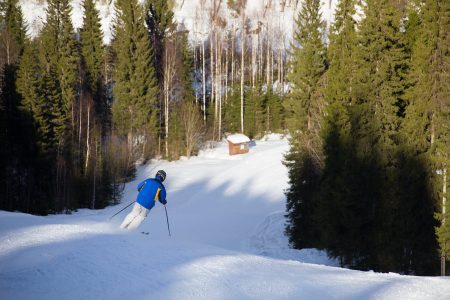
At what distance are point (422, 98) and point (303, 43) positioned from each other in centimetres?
836

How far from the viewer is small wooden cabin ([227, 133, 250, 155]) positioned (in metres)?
39.0

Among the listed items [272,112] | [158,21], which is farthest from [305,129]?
[158,21]

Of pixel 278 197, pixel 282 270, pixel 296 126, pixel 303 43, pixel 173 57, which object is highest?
pixel 173 57

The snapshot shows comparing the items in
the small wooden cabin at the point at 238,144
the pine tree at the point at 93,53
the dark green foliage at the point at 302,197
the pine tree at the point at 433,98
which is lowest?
the dark green foliage at the point at 302,197

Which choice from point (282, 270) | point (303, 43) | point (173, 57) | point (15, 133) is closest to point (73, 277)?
point (282, 270)

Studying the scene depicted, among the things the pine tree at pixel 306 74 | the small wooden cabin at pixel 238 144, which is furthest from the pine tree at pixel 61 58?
the pine tree at pixel 306 74

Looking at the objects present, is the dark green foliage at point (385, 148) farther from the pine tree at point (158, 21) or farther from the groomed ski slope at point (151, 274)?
the pine tree at point (158, 21)

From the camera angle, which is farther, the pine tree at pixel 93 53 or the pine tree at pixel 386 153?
the pine tree at pixel 93 53

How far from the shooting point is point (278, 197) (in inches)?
1105

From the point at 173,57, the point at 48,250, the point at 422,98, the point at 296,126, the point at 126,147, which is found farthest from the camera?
the point at 173,57

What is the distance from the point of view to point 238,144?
39.3 meters

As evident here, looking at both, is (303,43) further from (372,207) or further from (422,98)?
(372,207)

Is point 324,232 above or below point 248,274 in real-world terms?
below

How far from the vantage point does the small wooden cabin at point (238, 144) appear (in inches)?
1535
